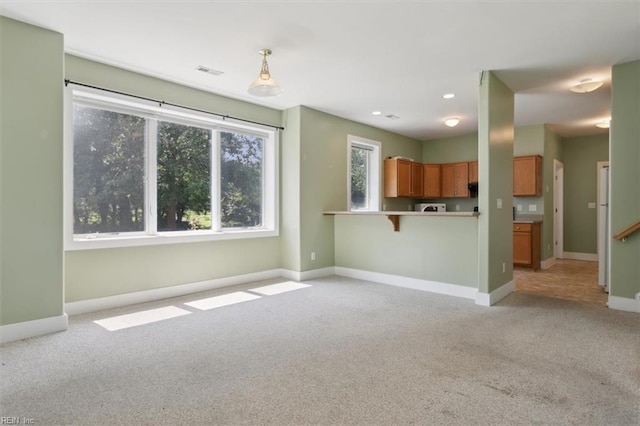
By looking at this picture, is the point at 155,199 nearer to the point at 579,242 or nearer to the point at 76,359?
the point at 76,359

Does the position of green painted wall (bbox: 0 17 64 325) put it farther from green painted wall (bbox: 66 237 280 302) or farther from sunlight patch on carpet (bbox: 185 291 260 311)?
sunlight patch on carpet (bbox: 185 291 260 311)

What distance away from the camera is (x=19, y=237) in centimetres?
299

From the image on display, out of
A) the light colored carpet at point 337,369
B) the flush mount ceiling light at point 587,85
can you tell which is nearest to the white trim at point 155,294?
the light colored carpet at point 337,369

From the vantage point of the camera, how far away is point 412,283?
16.0 feet

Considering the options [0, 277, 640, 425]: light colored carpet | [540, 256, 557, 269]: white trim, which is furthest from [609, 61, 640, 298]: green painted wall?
[540, 256, 557, 269]: white trim

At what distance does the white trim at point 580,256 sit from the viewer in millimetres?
7316

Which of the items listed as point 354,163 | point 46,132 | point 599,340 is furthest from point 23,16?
point 599,340

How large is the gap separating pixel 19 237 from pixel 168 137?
1984 mm

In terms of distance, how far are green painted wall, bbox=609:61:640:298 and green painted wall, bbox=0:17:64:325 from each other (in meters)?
5.57

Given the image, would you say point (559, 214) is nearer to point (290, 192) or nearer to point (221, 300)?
point (290, 192)

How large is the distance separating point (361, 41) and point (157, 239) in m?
3.16

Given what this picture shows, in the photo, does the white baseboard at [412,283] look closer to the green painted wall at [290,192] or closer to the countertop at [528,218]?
the green painted wall at [290,192]

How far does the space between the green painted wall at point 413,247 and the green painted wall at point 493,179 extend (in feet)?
0.71

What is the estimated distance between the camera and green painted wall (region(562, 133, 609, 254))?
24.1 ft
